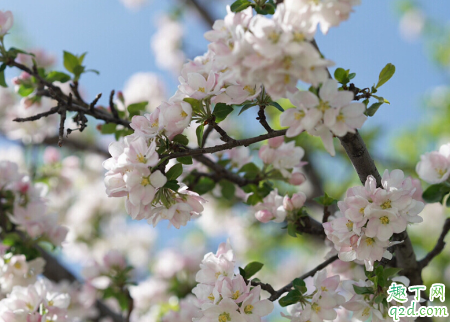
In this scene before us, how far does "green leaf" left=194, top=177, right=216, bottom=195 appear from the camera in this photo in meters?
1.82

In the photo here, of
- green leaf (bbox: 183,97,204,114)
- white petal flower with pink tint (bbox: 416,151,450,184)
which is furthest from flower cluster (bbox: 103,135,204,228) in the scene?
white petal flower with pink tint (bbox: 416,151,450,184)

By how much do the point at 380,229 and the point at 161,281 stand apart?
225 cm

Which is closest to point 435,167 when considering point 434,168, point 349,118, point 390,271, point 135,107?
point 434,168

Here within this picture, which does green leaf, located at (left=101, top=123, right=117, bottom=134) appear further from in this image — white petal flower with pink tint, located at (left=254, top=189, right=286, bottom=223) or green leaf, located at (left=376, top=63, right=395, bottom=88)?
green leaf, located at (left=376, top=63, right=395, bottom=88)

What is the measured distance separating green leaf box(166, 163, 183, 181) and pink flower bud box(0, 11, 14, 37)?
995 millimetres

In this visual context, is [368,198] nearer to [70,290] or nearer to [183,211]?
[183,211]

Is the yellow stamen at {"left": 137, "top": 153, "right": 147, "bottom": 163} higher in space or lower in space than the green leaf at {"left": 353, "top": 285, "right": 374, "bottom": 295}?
higher

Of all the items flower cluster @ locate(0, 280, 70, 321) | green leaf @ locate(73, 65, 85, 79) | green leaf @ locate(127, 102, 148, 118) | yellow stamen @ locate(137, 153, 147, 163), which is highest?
green leaf @ locate(73, 65, 85, 79)

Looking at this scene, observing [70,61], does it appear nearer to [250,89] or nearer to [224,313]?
[250,89]

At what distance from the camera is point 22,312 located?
1.47 m

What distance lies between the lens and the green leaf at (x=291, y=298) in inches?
47.8

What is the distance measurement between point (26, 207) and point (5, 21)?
82 centimetres

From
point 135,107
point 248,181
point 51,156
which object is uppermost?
point 51,156

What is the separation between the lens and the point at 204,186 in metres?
1.83
